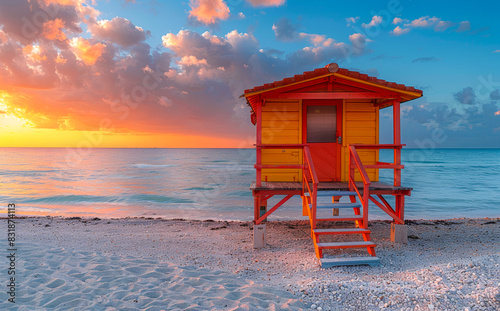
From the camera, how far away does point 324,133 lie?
8773 millimetres

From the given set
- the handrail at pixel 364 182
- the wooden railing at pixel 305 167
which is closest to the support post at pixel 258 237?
the wooden railing at pixel 305 167

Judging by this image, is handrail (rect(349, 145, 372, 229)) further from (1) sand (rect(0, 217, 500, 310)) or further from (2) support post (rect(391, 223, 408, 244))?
(2) support post (rect(391, 223, 408, 244))

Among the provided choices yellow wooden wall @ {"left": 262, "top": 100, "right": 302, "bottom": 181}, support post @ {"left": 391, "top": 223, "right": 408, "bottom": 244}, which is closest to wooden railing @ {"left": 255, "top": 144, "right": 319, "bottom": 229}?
yellow wooden wall @ {"left": 262, "top": 100, "right": 302, "bottom": 181}

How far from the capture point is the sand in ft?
13.9

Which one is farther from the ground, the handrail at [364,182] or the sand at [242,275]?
the handrail at [364,182]

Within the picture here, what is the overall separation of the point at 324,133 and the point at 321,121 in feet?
1.25

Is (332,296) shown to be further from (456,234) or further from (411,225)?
(411,225)

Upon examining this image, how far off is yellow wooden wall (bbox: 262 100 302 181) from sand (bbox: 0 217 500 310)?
2485 millimetres

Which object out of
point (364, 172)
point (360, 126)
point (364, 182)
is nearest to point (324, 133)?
point (360, 126)

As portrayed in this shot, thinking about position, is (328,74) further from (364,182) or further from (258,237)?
(258,237)

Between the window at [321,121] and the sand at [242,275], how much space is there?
329 centimetres

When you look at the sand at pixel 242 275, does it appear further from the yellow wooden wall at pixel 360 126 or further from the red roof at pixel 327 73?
the red roof at pixel 327 73

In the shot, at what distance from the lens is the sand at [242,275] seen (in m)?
4.23

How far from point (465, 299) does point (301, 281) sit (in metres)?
2.43
